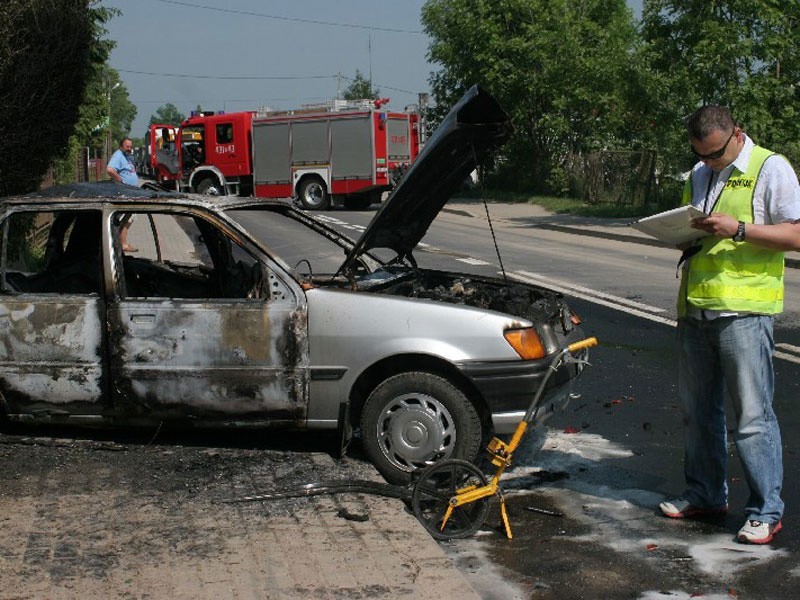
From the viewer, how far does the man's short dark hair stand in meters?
4.79

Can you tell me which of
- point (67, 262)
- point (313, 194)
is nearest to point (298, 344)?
point (67, 262)

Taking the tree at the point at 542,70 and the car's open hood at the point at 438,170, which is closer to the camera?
the car's open hood at the point at 438,170

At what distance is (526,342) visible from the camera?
18.6 feet

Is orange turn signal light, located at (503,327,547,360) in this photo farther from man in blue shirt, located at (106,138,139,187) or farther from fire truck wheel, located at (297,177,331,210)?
fire truck wheel, located at (297,177,331,210)

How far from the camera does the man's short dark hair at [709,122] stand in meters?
4.79

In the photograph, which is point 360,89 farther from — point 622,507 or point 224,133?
point 622,507

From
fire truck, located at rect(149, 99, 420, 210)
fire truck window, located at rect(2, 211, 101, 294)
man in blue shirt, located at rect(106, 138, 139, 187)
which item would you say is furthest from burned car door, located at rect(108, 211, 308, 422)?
fire truck, located at rect(149, 99, 420, 210)

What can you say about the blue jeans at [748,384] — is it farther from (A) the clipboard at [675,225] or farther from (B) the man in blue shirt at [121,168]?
(B) the man in blue shirt at [121,168]

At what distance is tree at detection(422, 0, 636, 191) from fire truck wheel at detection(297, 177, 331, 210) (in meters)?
6.43

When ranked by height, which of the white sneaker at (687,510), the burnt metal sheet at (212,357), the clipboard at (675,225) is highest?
the clipboard at (675,225)

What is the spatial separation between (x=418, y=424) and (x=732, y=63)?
18139 mm

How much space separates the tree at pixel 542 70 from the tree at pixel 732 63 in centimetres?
1014

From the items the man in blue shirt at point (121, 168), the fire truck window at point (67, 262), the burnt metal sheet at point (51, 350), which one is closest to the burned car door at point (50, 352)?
the burnt metal sheet at point (51, 350)

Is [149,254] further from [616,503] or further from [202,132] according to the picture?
[202,132]
